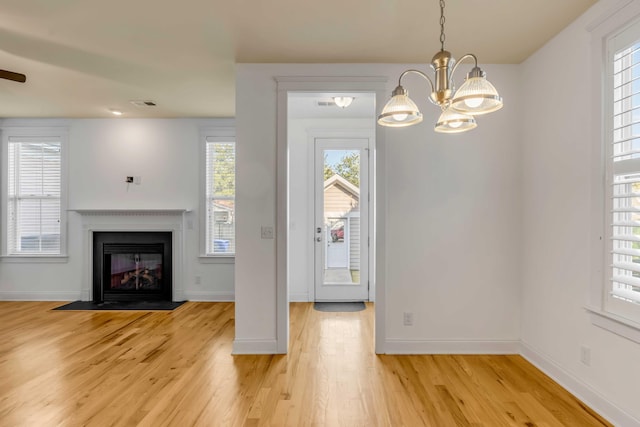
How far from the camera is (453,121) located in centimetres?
173

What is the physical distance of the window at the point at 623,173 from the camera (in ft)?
6.66

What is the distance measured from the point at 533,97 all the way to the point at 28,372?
485 centimetres

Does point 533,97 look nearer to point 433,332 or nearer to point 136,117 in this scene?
point 433,332

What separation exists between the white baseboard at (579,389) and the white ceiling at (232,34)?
8.40ft

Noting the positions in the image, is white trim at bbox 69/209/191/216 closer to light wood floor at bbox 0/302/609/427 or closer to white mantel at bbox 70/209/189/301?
white mantel at bbox 70/209/189/301

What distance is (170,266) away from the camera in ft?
17.0

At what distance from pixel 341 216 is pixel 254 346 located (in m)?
2.39

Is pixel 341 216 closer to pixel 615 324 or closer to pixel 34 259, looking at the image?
pixel 615 324

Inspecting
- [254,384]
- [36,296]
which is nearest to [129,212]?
[36,296]

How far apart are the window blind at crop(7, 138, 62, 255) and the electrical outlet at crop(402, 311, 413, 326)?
16.9ft

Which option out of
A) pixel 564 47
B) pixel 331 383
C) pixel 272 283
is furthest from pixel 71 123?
pixel 564 47

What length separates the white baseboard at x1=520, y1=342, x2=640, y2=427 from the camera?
210cm

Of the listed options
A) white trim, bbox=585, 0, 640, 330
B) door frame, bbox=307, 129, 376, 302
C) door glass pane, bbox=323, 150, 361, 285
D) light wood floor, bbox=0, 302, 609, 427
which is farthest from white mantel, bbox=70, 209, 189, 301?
white trim, bbox=585, 0, 640, 330

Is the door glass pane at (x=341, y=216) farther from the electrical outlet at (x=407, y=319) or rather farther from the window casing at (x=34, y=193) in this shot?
the window casing at (x=34, y=193)
